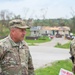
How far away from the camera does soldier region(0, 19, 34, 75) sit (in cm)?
521

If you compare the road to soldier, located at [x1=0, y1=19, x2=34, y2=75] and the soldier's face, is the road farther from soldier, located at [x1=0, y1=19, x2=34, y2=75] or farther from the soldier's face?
the soldier's face

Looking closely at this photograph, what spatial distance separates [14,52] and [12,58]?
10cm

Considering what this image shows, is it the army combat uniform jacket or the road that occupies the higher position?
the army combat uniform jacket

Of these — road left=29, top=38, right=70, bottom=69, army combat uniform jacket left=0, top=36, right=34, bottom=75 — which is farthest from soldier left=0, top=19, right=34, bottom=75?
road left=29, top=38, right=70, bottom=69

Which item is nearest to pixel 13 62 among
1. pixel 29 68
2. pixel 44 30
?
pixel 29 68

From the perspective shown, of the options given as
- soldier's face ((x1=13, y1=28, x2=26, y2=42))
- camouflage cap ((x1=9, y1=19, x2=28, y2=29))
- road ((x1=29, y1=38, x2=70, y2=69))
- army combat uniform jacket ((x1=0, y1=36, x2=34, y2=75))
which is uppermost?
camouflage cap ((x1=9, y1=19, x2=28, y2=29))

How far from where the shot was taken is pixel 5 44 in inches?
209

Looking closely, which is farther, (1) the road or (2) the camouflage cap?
(1) the road

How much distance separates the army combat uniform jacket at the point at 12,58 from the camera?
5.23 metres

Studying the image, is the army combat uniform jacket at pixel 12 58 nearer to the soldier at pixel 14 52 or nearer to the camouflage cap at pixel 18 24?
the soldier at pixel 14 52

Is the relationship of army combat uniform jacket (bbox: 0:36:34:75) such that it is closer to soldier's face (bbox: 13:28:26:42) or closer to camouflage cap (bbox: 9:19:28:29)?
soldier's face (bbox: 13:28:26:42)

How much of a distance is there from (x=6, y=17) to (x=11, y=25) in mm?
86998

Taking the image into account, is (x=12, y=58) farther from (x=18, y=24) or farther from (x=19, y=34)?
(x=18, y=24)

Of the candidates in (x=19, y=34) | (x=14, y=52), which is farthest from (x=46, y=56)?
(x=19, y=34)
